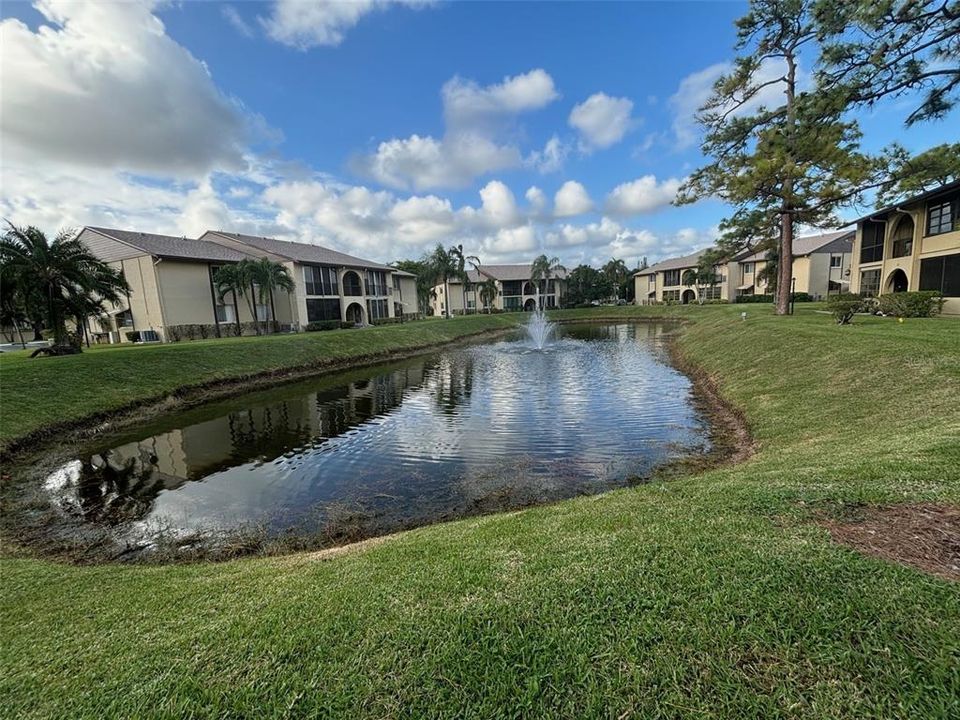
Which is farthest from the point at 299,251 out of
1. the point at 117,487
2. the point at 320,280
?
the point at 117,487

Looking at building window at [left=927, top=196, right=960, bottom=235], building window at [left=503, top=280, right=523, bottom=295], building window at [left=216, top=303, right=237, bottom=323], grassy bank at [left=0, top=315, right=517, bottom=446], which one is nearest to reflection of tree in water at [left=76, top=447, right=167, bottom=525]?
grassy bank at [left=0, top=315, right=517, bottom=446]

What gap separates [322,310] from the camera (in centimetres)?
4472

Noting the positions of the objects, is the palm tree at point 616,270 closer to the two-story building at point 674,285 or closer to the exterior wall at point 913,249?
the two-story building at point 674,285

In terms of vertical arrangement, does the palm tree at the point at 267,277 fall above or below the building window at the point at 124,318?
above

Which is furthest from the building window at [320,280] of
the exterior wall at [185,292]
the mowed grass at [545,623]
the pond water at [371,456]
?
the mowed grass at [545,623]

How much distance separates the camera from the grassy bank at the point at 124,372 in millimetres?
14055

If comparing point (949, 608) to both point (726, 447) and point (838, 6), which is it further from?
point (726, 447)

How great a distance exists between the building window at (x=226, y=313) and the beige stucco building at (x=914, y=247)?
45845 mm

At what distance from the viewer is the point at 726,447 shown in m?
10.3

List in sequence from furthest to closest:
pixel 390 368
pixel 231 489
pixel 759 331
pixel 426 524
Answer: pixel 390 368 < pixel 759 331 < pixel 231 489 < pixel 426 524

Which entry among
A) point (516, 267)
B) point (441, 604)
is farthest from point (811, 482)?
point (516, 267)

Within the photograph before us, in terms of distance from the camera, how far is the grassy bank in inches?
553

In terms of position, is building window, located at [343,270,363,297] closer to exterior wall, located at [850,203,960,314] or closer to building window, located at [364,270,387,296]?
building window, located at [364,270,387,296]

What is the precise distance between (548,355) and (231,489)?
880 inches
